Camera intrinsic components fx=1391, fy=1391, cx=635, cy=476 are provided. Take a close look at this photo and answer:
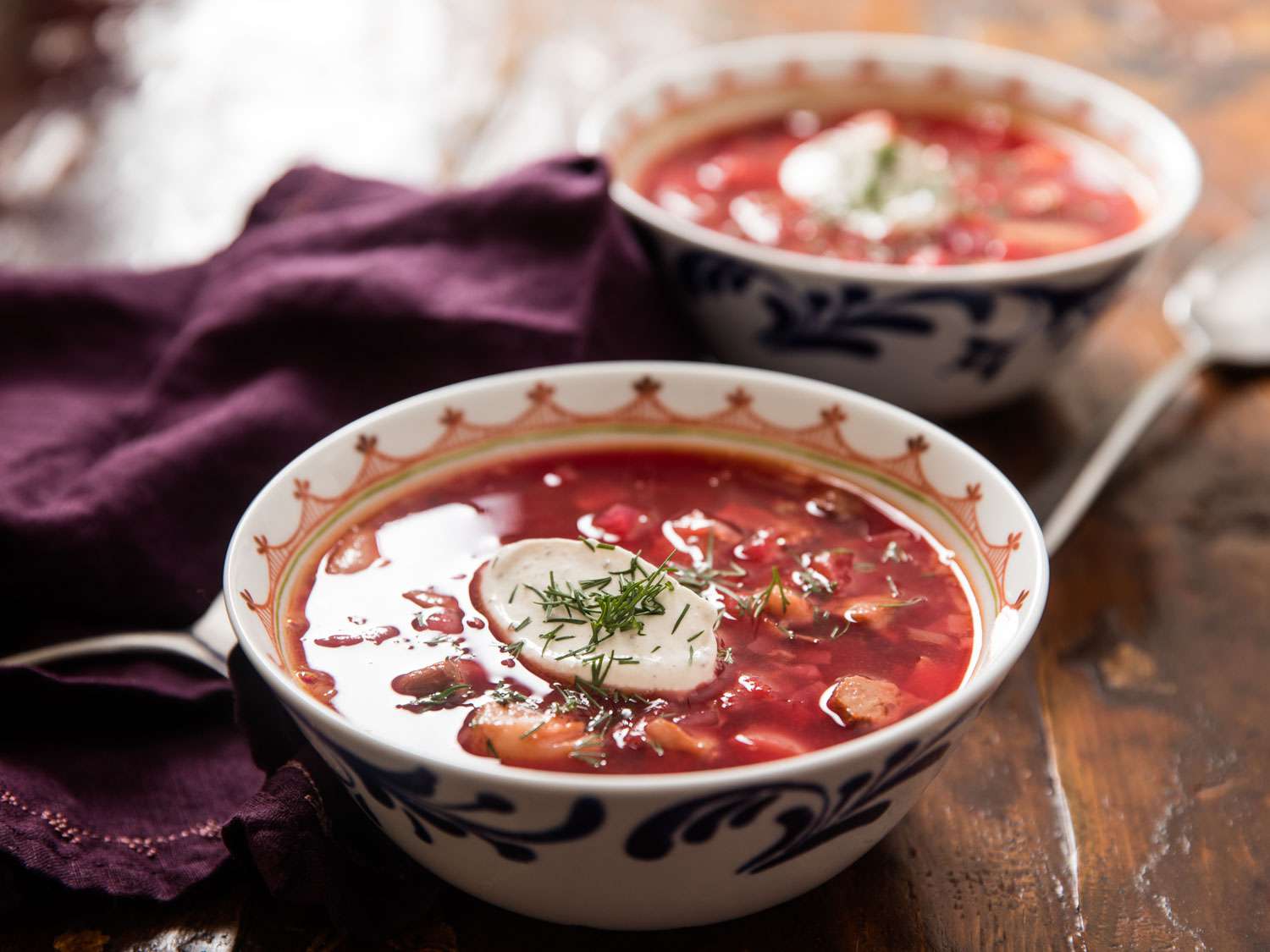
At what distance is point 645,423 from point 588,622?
0.52m

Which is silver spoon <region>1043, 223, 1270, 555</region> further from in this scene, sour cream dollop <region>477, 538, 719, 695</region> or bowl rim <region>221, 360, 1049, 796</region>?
sour cream dollop <region>477, 538, 719, 695</region>

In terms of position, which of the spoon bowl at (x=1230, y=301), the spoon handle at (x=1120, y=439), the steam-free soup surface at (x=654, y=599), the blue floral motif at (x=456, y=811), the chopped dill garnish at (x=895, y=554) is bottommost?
the spoon bowl at (x=1230, y=301)

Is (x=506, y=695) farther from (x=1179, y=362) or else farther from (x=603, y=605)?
(x=1179, y=362)

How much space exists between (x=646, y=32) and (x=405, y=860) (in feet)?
10.2

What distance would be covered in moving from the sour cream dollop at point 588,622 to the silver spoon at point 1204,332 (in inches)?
35.7

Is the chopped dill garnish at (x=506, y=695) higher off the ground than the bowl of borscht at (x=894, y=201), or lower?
higher

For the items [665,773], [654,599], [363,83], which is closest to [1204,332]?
[654,599]

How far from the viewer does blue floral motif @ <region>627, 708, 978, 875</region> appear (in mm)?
1316

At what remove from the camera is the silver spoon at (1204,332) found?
7.99ft

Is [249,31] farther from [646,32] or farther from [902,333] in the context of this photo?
[902,333]

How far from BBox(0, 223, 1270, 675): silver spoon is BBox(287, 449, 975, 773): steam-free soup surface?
0.32m

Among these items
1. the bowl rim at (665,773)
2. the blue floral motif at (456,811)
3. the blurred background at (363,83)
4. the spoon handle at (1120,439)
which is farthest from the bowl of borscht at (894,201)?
the blue floral motif at (456,811)

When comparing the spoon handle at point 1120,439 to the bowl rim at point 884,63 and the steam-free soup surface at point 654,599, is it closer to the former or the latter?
the bowl rim at point 884,63

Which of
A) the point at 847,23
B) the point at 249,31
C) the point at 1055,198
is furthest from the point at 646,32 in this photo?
the point at 1055,198
